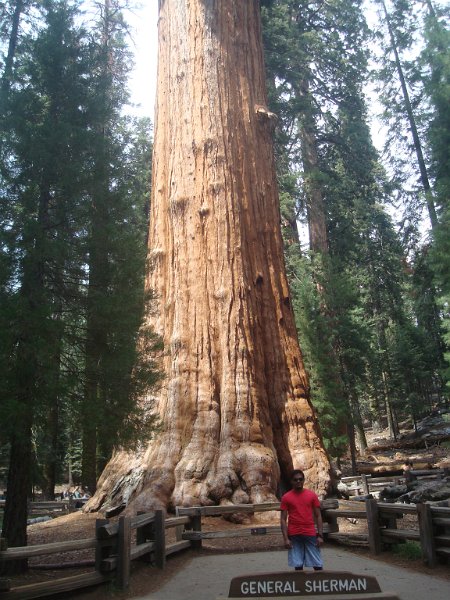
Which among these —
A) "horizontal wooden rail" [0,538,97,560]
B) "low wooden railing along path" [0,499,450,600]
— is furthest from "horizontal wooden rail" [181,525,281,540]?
"horizontal wooden rail" [0,538,97,560]

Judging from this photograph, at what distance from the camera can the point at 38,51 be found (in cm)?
795

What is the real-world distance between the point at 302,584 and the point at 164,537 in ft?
12.3

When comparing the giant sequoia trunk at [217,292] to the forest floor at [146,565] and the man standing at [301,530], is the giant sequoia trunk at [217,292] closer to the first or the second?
the forest floor at [146,565]

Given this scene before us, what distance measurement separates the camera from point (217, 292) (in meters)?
10.7

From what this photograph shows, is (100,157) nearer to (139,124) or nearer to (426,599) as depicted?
(426,599)

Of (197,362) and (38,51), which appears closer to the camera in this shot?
(38,51)

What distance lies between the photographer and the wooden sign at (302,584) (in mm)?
3746

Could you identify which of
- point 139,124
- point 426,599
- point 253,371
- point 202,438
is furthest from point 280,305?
point 139,124

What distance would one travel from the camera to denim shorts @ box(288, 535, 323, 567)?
5.49m

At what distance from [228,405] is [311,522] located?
14.8ft

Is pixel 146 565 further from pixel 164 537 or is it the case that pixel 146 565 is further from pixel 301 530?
pixel 301 530

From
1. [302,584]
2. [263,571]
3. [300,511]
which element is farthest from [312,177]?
[302,584]

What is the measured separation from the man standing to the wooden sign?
1.66 metres

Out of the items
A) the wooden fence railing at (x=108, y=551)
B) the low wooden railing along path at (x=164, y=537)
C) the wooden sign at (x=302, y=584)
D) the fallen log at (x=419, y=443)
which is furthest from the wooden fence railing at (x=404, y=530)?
the fallen log at (x=419, y=443)
